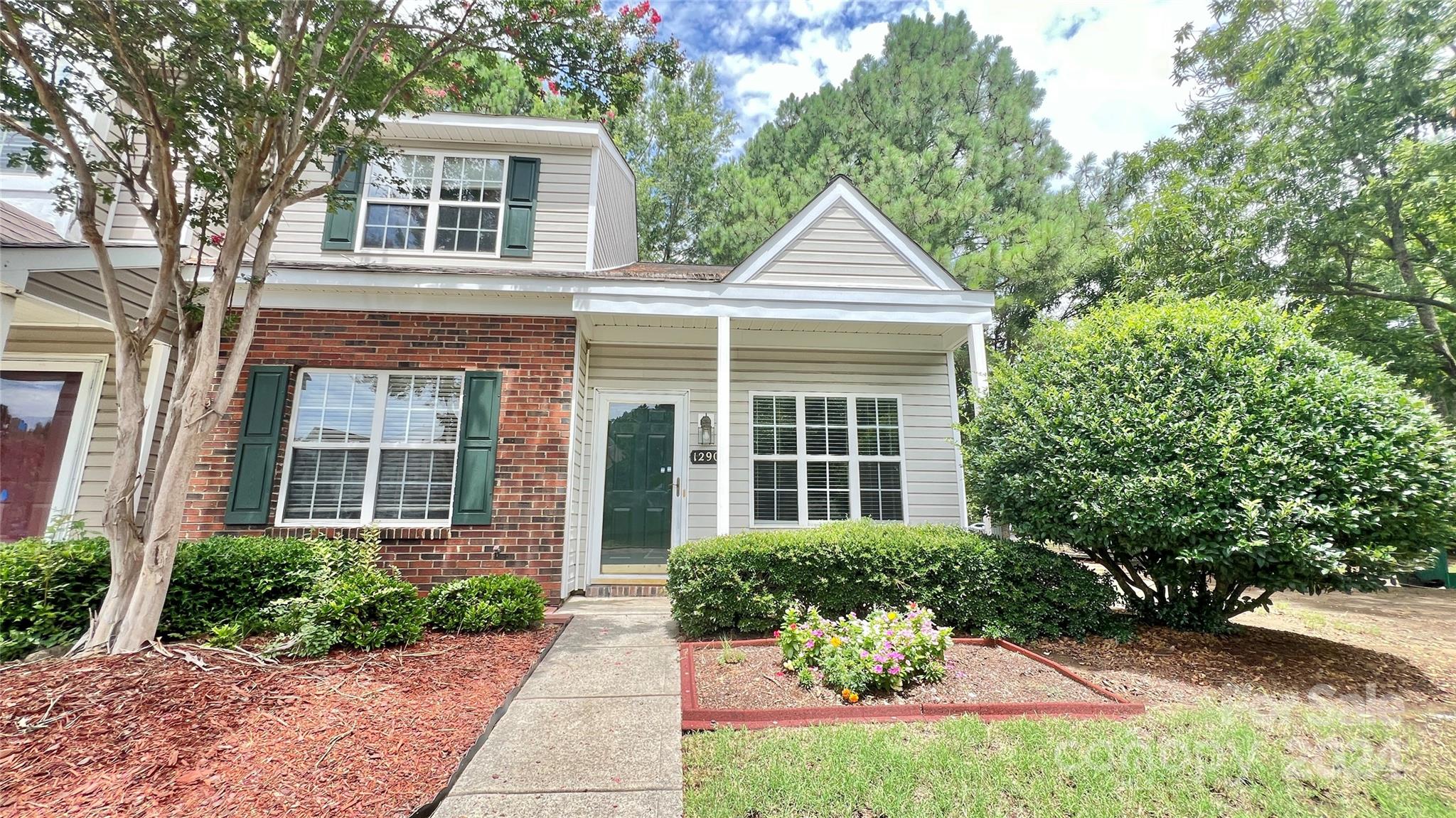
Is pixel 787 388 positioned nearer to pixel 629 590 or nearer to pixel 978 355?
pixel 978 355

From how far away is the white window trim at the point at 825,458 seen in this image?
6.89 metres

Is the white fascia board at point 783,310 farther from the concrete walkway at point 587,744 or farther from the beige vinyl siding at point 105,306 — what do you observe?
the beige vinyl siding at point 105,306

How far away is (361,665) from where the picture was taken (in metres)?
3.57

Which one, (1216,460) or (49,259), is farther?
(49,259)

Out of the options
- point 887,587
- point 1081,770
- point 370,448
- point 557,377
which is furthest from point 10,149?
point 1081,770

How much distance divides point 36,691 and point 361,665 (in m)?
1.35

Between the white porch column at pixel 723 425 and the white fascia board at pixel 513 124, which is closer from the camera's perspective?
the white porch column at pixel 723 425

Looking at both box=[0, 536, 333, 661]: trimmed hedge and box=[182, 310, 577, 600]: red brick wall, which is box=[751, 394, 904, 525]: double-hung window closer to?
box=[182, 310, 577, 600]: red brick wall

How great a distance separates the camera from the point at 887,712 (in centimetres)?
308

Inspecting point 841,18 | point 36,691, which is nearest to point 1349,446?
point 36,691

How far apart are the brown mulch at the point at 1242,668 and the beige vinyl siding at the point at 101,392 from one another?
359 inches

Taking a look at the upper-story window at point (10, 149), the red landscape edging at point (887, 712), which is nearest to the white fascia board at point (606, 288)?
the upper-story window at point (10, 149)

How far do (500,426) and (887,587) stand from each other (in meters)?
4.00

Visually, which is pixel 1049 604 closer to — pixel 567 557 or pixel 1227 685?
pixel 1227 685
